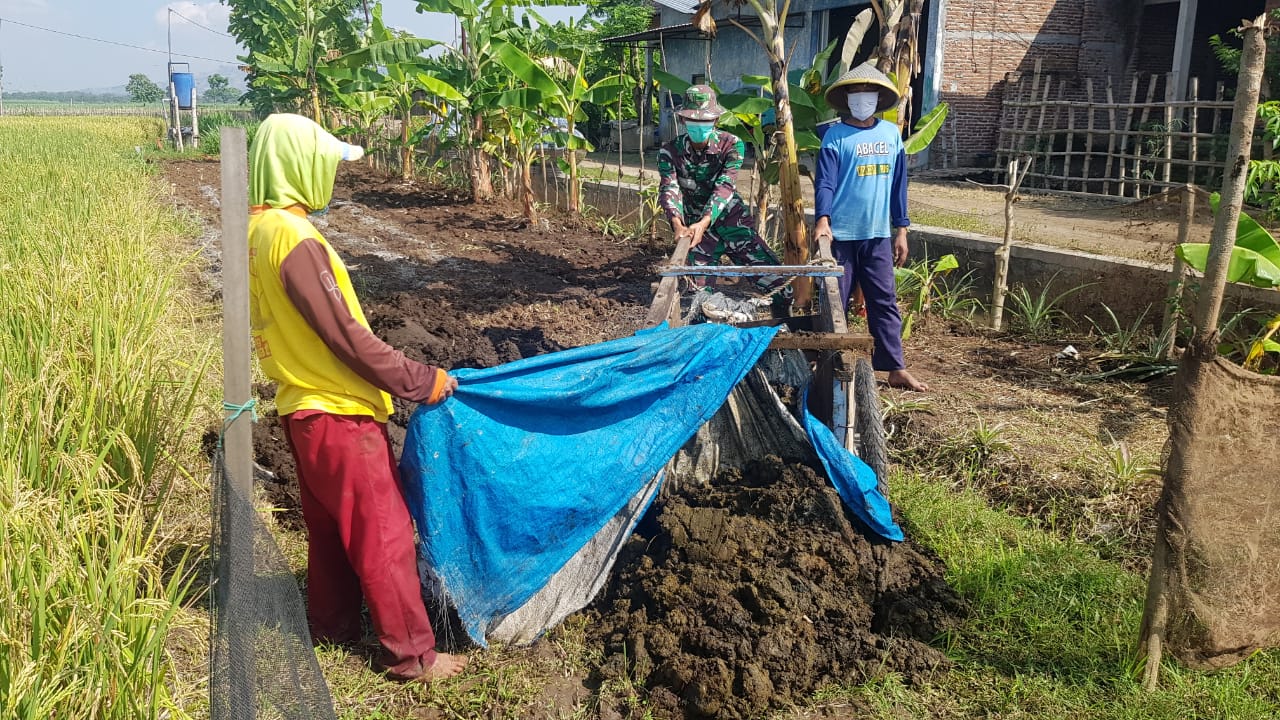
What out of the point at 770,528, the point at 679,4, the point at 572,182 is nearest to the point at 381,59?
the point at 572,182

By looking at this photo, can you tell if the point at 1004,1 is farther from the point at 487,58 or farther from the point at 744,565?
the point at 744,565

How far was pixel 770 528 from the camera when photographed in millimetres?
3305

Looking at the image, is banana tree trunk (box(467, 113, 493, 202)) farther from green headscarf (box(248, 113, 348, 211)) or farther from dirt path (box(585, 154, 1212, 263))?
green headscarf (box(248, 113, 348, 211))

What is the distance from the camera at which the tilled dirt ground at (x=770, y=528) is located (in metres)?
2.93

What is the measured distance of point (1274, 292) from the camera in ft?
16.4

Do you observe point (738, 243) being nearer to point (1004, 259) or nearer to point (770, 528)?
point (1004, 259)

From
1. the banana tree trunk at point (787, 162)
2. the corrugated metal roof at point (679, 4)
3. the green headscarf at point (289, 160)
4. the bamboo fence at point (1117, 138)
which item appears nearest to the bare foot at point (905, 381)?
Answer: the banana tree trunk at point (787, 162)

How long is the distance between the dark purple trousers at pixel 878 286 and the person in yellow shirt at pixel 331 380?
2891 millimetres

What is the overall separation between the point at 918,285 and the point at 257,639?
5.62 m

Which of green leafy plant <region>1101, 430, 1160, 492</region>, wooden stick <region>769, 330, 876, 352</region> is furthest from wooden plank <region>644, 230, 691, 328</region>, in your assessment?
green leafy plant <region>1101, 430, 1160, 492</region>

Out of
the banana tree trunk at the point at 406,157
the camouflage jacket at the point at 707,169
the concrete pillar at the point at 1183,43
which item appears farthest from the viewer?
the banana tree trunk at the point at 406,157

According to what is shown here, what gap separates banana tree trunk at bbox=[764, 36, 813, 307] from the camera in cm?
594

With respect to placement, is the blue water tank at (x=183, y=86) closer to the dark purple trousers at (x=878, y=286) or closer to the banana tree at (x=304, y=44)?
the banana tree at (x=304, y=44)

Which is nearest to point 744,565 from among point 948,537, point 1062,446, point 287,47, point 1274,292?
point 948,537
